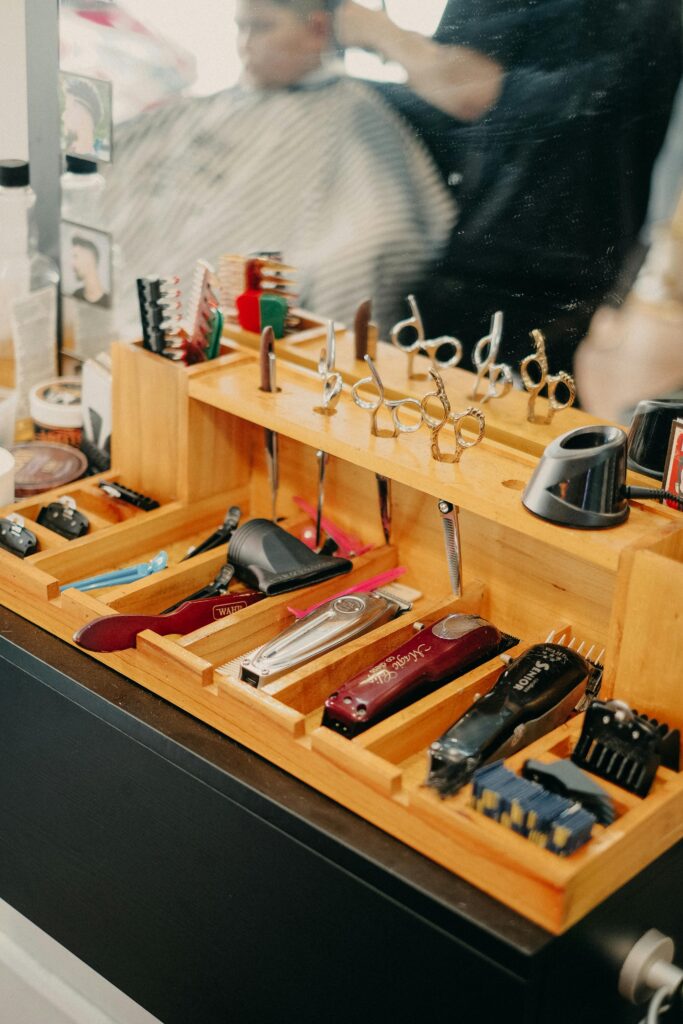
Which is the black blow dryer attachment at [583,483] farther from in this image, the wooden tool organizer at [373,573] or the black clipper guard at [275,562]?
the black clipper guard at [275,562]

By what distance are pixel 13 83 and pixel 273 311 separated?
2.15 feet

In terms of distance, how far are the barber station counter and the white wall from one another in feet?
2.83

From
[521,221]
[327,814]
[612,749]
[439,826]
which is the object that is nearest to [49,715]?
[327,814]

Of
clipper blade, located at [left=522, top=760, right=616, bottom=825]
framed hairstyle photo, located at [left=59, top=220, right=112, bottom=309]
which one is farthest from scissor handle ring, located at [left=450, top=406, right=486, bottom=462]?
framed hairstyle photo, located at [left=59, top=220, right=112, bottom=309]

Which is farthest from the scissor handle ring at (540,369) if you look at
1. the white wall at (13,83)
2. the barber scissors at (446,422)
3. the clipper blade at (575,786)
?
the white wall at (13,83)

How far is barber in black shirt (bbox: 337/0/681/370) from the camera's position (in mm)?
1233

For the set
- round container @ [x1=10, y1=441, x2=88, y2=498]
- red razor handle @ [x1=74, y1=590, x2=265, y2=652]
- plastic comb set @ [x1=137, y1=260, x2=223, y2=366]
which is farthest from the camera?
Answer: round container @ [x1=10, y1=441, x2=88, y2=498]

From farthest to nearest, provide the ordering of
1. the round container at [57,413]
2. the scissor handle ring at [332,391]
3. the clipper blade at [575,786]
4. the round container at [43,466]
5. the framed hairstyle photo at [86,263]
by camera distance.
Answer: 1. the framed hairstyle photo at [86,263]
2. the round container at [57,413]
3. the round container at [43,466]
4. the scissor handle ring at [332,391]
5. the clipper blade at [575,786]

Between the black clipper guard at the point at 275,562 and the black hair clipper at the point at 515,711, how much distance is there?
25cm

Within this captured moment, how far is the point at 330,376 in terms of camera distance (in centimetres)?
133

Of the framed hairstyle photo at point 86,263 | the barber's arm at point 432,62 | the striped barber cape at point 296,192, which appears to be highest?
the barber's arm at point 432,62

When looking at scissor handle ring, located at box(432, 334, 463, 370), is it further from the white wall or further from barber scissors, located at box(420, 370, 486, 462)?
the white wall

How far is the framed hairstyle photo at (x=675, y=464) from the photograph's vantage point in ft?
3.71

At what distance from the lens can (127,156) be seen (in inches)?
67.9
